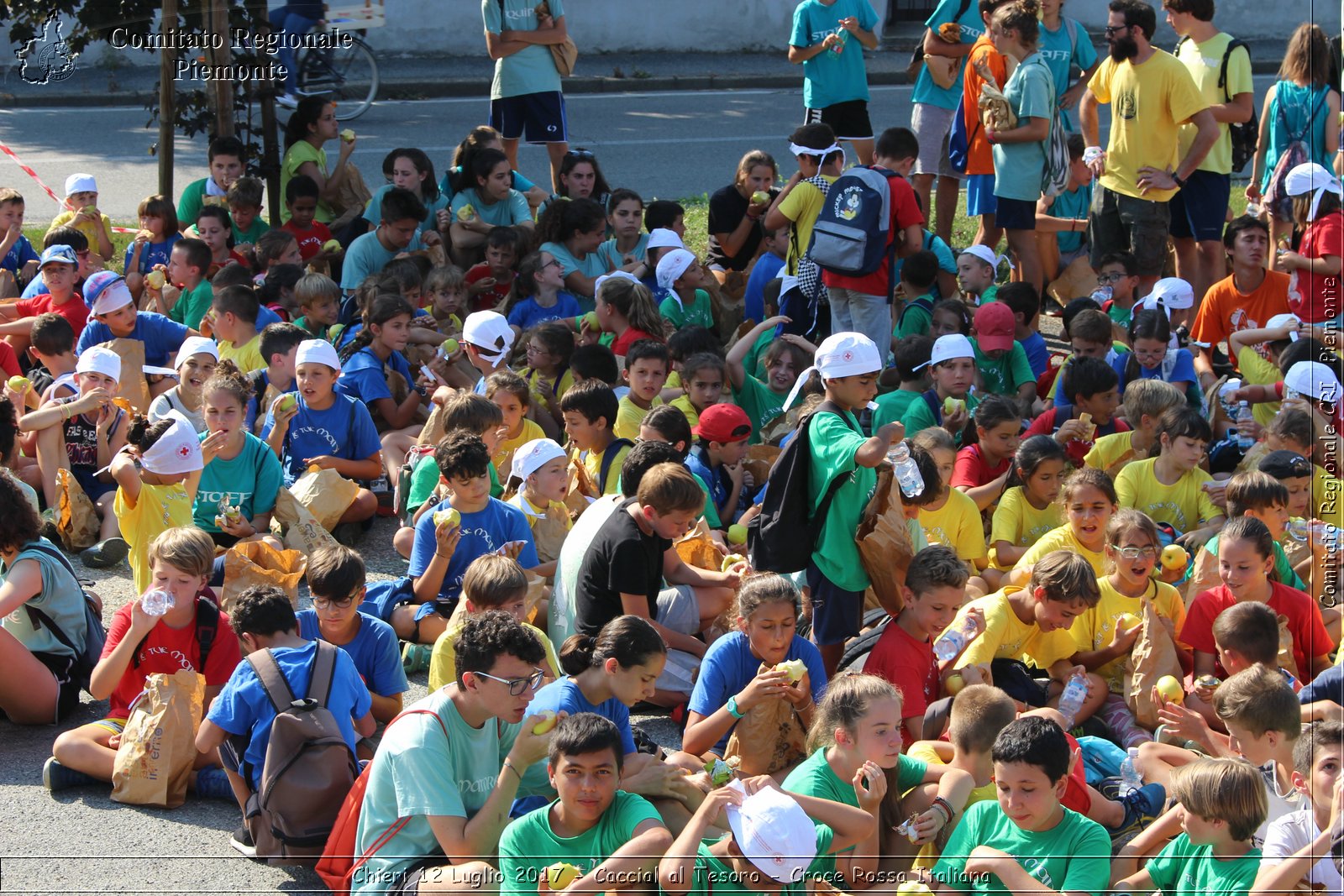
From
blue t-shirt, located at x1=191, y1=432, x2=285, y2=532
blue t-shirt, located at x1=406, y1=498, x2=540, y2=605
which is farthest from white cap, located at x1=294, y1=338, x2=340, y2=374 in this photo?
blue t-shirt, located at x1=406, y1=498, x2=540, y2=605

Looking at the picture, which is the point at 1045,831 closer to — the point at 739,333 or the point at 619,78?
the point at 739,333

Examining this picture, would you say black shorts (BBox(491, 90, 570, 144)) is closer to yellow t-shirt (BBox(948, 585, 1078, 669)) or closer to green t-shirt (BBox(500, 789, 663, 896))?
yellow t-shirt (BBox(948, 585, 1078, 669))

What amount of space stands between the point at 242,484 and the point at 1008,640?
3491mm

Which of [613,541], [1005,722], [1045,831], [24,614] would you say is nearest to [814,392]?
[613,541]

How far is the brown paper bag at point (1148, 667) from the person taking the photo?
229 inches

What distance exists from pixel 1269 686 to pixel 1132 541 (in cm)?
120

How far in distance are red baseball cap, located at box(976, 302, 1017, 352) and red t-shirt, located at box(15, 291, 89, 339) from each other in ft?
16.7

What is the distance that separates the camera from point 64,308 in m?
9.07

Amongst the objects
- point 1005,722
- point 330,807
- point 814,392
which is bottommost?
point 330,807

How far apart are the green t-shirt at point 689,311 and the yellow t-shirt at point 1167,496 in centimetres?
297

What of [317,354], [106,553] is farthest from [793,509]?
[106,553]

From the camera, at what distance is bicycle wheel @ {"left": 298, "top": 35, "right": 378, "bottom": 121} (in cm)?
1446

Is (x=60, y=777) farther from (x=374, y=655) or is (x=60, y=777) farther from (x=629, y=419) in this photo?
(x=629, y=419)

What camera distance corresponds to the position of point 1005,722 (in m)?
5.04
